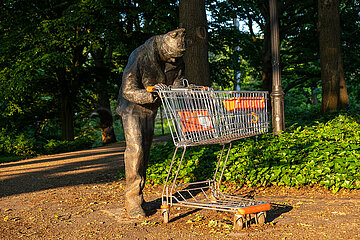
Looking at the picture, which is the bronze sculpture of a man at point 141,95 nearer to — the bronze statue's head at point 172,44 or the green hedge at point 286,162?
the bronze statue's head at point 172,44

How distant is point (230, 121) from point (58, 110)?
1915 centimetres

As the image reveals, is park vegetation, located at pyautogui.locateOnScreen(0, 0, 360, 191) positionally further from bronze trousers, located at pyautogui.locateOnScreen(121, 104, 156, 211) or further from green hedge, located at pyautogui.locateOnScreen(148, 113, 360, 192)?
bronze trousers, located at pyautogui.locateOnScreen(121, 104, 156, 211)

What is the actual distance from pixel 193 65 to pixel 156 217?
4.81 metres

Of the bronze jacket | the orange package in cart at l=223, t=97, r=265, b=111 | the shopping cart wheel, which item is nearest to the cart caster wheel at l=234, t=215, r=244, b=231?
the shopping cart wheel

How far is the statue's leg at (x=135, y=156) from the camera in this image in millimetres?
5039

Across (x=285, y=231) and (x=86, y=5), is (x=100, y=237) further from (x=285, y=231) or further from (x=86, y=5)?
(x=86, y=5)

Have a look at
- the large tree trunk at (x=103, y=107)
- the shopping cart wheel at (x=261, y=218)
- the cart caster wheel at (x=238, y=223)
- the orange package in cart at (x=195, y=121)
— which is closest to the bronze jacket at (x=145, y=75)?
the orange package in cart at (x=195, y=121)

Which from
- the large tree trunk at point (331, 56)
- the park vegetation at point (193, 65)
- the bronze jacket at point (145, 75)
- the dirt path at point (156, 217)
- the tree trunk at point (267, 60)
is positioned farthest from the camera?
the tree trunk at point (267, 60)

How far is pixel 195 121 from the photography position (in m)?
4.54

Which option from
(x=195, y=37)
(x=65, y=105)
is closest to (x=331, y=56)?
(x=195, y=37)

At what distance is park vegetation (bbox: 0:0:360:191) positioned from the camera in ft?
21.9

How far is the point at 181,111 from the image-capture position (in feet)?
14.7

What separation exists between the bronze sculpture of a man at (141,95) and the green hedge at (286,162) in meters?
2.06

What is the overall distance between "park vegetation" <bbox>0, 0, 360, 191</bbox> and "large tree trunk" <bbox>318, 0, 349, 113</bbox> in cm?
4
